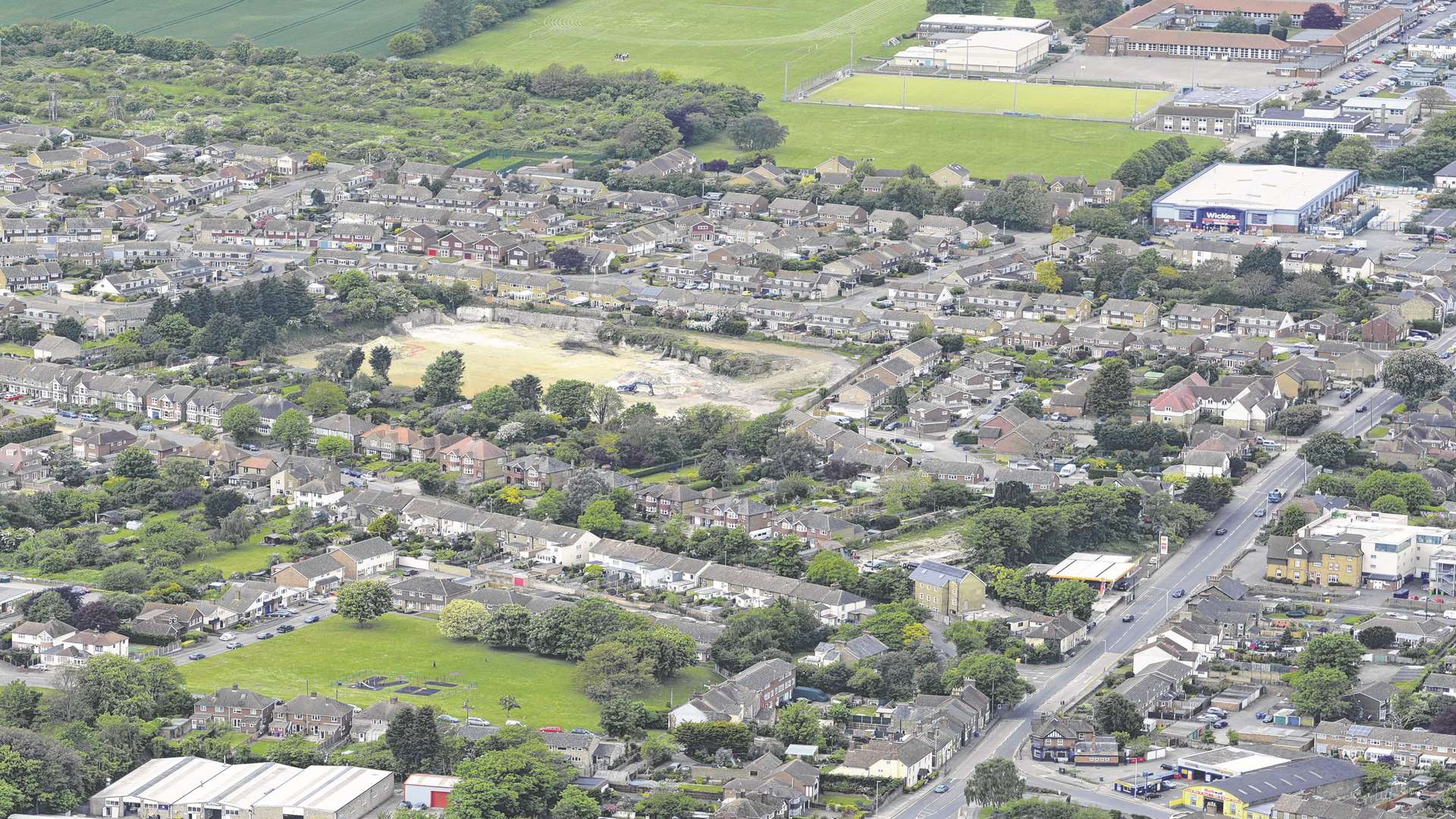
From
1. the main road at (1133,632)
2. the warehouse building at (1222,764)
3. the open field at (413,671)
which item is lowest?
the main road at (1133,632)

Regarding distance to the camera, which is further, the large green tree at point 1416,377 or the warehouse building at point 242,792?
the large green tree at point 1416,377

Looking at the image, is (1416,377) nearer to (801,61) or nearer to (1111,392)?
(1111,392)

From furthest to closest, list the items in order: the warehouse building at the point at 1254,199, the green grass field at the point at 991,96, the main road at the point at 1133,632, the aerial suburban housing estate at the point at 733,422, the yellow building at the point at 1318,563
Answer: the green grass field at the point at 991,96, the warehouse building at the point at 1254,199, the yellow building at the point at 1318,563, the aerial suburban housing estate at the point at 733,422, the main road at the point at 1133,632

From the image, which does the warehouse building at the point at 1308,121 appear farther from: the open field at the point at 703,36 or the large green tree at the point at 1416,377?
the large green tree at the point at 1416,377

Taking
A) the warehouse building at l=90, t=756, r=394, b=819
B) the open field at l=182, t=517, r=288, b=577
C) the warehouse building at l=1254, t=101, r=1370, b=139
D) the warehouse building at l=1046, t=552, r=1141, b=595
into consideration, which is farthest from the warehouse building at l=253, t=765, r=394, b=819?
the warehouse building at l=1254, t=101, r=1370, b=139

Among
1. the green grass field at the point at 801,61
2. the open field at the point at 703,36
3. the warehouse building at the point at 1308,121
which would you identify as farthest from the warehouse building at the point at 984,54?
the warehouse building at the point at 1308,121

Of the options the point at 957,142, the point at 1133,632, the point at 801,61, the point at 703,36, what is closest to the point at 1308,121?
the point at 957,142

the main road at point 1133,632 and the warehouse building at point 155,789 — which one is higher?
the warehouse building at point 155,789
